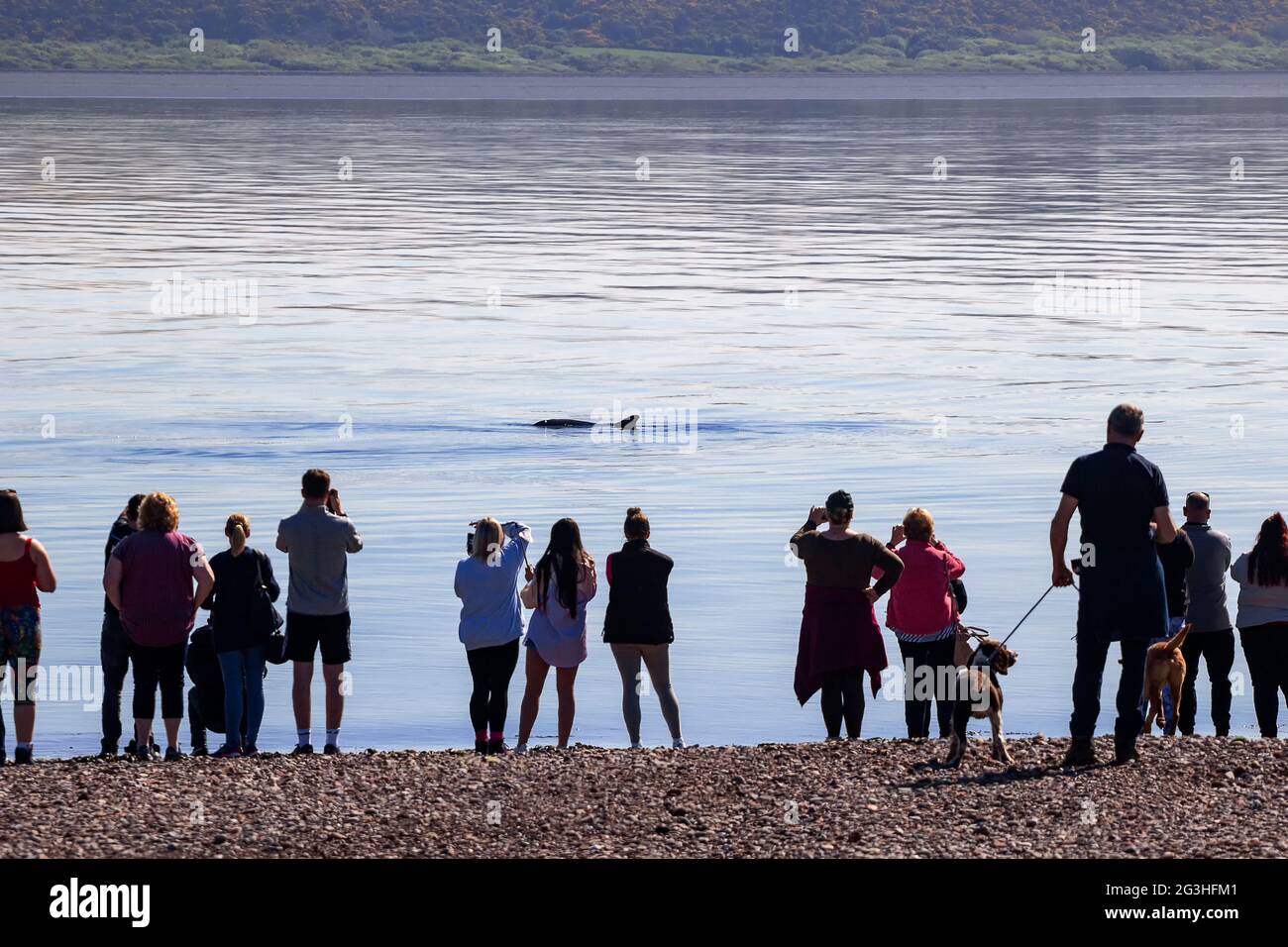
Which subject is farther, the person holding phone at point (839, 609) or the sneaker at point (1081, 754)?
the person holding phone at point (839, 609)

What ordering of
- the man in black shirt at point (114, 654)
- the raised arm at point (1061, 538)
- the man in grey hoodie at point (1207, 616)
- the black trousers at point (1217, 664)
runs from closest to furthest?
the raised arm at point (1061, 538) → the man in black shirt at point (114, 654) → the man in grey hoodie at point (1207, 616) → the black trousers at point (1217, 664)

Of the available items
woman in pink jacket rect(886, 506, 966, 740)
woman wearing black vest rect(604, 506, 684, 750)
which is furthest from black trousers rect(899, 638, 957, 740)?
woman wearing black vest rect(604, 506, 684, 750)

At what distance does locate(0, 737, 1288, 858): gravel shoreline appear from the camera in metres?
10.5

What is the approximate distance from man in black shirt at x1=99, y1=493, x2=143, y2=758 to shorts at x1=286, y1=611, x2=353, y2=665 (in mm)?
989

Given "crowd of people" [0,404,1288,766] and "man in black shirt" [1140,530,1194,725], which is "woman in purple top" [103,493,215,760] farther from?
"man in black shirt" [1140,530,1194,725]

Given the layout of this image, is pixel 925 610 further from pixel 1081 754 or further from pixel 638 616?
pixel 638 616

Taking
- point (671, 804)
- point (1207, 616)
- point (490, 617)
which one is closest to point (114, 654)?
point (490, 617)

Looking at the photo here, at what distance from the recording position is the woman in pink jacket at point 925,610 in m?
13.1

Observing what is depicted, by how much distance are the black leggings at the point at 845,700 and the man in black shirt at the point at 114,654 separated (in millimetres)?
4236

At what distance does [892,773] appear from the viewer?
11.8 m

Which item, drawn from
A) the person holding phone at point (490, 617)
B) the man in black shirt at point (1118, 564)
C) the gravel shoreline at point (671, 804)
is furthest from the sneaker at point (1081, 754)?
the person holding phone at point (490, 617)

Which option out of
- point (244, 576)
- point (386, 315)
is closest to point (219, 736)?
point (244, 576)

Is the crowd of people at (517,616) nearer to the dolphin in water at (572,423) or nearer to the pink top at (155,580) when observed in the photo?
the pink top at (155,580)
